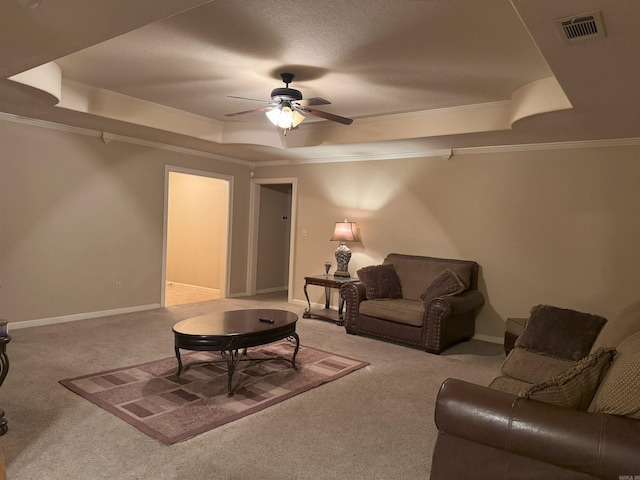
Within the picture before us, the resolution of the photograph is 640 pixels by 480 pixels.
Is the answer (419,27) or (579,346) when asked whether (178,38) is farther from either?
(579,346)

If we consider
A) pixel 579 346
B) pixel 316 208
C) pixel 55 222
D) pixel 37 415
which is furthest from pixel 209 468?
pixel 316 208

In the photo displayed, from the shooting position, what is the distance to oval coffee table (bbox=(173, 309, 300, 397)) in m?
3.24

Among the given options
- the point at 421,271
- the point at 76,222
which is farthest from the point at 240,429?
the point at 76,222

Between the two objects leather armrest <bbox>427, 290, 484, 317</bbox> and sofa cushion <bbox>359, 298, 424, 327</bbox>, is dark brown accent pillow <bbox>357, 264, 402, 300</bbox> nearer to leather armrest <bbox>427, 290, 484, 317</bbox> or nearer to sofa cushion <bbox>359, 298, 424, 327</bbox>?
sofa cushion <bbox>359, 298, 424, 327</bbox>

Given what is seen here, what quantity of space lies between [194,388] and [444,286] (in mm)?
2874

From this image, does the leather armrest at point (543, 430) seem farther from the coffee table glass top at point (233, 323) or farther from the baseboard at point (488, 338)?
the baseboard at point (488, 338)

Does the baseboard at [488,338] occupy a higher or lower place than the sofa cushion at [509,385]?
lower

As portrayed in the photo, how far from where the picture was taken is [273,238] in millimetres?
8180

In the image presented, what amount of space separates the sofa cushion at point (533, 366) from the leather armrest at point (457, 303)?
A: 1.39 m

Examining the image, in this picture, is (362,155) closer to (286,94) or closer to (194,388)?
(286,94)

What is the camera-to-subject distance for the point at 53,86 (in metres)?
3.85

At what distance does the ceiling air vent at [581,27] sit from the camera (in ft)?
6.81

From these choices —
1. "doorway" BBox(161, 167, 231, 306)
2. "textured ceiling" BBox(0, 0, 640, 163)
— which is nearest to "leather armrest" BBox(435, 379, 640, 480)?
"textured ceiling" BBox(0, 0, 640, 163)

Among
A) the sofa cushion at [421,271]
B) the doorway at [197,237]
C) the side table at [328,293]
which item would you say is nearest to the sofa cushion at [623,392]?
the sofa cushion at [421,271]
